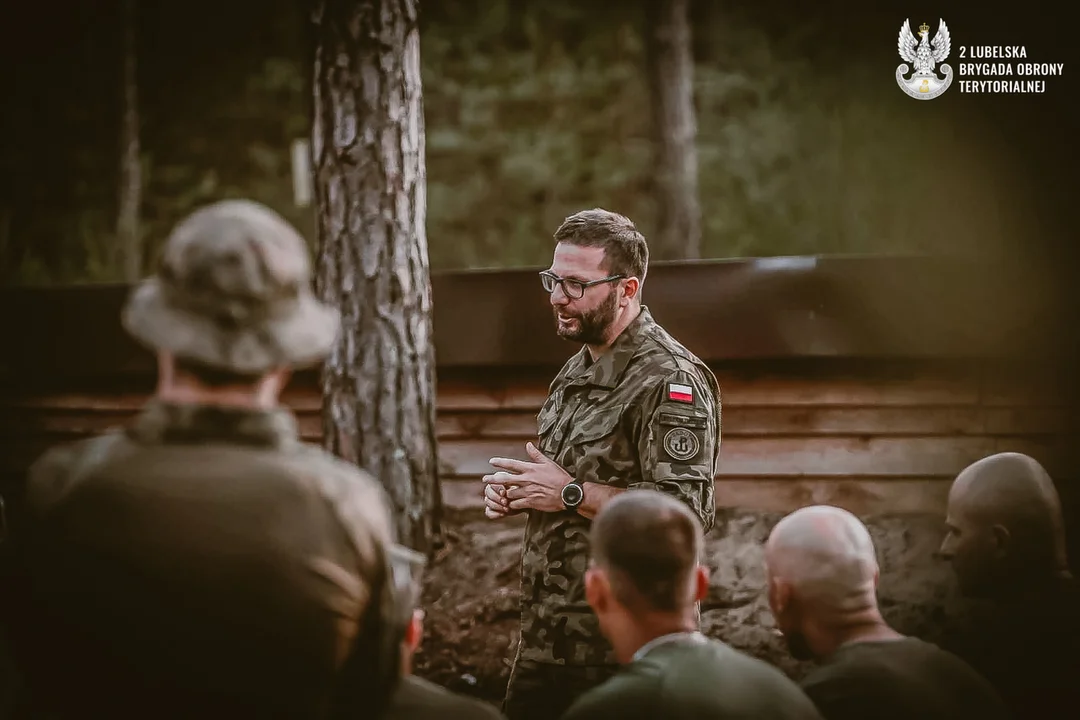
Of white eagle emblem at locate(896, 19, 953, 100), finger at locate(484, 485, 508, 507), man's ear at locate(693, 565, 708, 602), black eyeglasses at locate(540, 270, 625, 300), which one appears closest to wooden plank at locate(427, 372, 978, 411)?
white eagle emblem at locate(896, 19, 953, 100)

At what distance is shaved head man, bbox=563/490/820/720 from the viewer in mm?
2096

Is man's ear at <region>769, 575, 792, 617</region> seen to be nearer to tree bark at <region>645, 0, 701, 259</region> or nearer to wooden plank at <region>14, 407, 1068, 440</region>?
wooden plank at <region>14, 407, 1068, 440</region>

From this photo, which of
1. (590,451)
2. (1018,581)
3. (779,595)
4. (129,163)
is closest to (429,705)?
(779,595)

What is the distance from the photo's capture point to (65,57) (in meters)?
10.4

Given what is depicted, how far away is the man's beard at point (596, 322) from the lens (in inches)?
137

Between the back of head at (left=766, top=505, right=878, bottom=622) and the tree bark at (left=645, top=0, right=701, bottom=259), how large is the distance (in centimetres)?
619

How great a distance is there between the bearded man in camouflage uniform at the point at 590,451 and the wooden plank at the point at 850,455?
2304mm

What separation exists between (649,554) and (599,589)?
0.50ft

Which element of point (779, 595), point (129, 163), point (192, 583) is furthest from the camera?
point (129, 163)

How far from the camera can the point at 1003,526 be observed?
3.29 metres

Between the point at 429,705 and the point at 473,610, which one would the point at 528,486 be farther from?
the point at 473,610

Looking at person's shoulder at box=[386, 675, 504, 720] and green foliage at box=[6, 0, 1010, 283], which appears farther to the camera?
green foliage at box=[6, 0, 1010, 283]

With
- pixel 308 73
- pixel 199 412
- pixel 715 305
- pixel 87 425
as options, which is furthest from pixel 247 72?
pixel 199 412

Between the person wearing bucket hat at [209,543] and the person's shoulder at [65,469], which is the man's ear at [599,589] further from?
the person's shoulder at [65,469]
